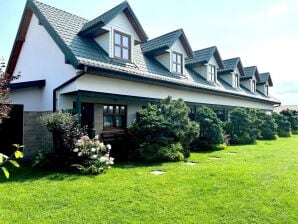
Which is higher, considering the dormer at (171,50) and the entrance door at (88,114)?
the dormer at (171,50)

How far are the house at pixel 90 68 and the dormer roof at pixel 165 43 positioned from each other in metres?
0.06

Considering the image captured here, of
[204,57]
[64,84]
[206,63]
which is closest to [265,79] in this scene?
[204,57]

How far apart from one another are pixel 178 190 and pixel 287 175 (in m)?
3.98

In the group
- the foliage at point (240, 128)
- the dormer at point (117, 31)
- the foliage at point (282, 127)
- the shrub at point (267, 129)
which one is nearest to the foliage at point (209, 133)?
the foliage at point (240, 128)

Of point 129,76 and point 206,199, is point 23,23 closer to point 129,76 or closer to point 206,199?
point 129,76

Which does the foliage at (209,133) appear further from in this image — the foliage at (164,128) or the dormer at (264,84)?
the dormer at (264,84)

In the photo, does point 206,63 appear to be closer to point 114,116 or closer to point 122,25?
point 122,25

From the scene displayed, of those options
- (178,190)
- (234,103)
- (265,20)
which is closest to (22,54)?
(178,190)

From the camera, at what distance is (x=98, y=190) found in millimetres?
6801

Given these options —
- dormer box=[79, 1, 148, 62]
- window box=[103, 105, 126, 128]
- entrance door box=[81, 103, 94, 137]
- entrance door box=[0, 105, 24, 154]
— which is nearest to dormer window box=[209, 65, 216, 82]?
dormer box=[79, 1, 148, 62]

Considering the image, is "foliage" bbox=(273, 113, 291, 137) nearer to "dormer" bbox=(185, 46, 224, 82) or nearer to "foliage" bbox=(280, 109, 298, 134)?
"foliage" bbox=(280, 109, 298, 134)

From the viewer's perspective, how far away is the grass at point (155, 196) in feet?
17.2

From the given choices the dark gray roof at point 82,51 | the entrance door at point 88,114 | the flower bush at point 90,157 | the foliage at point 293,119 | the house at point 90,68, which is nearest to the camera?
the flower bush at point 90,157

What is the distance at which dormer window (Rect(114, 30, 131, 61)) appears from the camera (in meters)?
13.2
